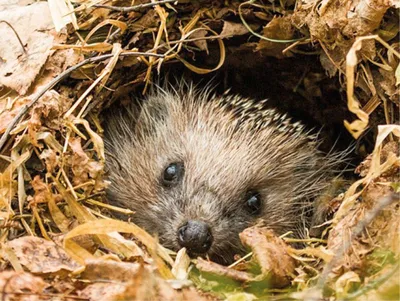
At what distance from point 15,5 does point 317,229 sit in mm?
2295

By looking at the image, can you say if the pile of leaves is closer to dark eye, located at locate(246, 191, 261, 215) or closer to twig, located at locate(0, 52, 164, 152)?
twig, located at locate(0, 52, 164, 152)

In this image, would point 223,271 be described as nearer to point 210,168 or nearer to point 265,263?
point 265,263

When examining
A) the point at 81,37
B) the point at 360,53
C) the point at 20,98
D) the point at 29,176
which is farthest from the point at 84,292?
the point at 360,53

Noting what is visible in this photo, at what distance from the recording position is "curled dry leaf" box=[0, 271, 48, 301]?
2.84m

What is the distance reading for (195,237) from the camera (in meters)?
3.96

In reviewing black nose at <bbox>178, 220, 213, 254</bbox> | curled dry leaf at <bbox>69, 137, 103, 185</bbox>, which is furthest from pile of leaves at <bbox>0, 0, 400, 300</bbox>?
black nose at <bbox>178, 220, 213, 254</bbox>

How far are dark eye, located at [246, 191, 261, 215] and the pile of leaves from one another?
1.71 feet

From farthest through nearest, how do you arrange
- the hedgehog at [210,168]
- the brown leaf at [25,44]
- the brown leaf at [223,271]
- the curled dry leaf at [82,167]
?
1. the hedgehog at [210,168]
2. the brown leaf at [25,44]
3. the curled dry leaf at [82,167]
4. the brown leaf at [223,271]

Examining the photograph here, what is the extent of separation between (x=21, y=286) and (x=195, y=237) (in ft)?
3.96

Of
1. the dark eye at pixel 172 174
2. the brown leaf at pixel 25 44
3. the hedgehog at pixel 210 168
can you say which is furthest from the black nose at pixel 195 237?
the brown leaf at pixel 25 44

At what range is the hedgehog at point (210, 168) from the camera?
4.28m

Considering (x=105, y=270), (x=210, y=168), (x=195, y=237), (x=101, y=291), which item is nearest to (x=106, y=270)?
(x=105, y=270)

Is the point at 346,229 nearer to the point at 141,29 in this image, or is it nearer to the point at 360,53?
the point at 360,53

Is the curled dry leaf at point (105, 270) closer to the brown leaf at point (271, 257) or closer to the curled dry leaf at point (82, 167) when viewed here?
the brown leaf at point (271, 257)
